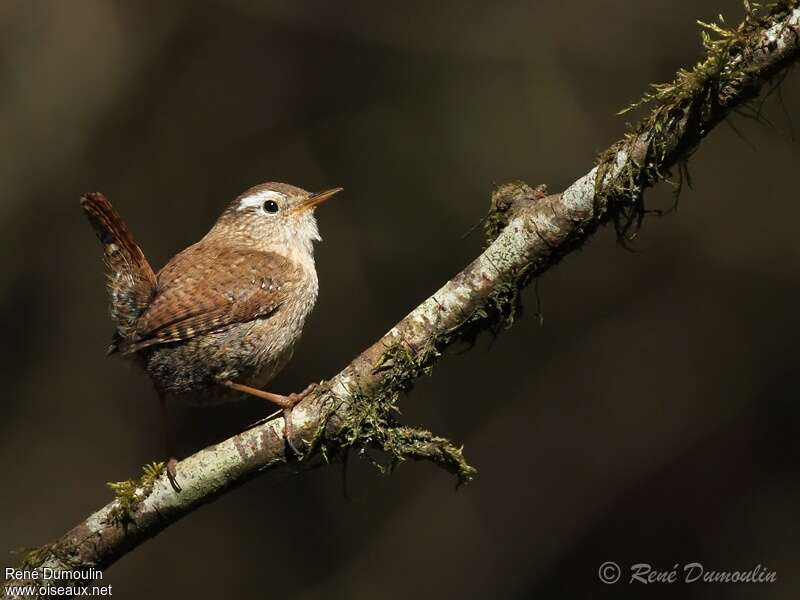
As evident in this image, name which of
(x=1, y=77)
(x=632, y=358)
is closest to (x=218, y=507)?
(x=632, y=358)

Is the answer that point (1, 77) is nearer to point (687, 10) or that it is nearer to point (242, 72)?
point (242, 72)

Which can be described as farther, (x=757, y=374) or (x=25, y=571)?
(x=757, y=374)

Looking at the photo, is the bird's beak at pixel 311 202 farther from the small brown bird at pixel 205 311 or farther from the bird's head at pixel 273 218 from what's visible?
the small brown bird at pixel 205 311

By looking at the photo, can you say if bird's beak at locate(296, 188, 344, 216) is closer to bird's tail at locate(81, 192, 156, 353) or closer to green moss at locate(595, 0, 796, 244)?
bird's tail at locate(81, 192, 156, 353)

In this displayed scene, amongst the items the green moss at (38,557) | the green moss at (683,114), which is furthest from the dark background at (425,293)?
the green moss at (683,114)

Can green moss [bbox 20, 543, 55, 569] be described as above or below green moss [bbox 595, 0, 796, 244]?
above

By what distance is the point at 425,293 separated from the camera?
6.83 m

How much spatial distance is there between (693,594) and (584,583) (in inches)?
30.5

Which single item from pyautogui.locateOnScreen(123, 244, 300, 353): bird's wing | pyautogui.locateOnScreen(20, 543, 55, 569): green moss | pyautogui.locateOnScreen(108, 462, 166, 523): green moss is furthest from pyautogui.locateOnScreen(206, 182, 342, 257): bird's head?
pyautogui.locateOnScreen(20, 543, 55, 569): green moss

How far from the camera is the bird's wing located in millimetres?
3611

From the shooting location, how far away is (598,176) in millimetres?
2701

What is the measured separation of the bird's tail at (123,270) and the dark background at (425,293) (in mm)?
2986

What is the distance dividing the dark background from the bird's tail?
2.99 m

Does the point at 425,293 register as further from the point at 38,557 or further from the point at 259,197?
the point at 38,557
